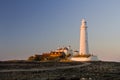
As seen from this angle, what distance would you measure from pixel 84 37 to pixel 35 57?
56.4ft

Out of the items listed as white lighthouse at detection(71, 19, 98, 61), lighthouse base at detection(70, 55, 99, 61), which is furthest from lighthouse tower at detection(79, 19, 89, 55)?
lighthouse base at detection(70, 55, 99, 61)

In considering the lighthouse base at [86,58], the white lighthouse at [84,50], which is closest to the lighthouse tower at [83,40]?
the white lighthouse at [84,50]

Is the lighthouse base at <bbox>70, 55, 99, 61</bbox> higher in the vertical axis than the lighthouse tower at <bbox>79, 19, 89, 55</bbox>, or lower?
lower

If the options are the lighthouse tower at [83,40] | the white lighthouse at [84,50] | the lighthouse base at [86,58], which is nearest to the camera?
the lighthouse base at [86,58]

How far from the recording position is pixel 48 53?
98625mm

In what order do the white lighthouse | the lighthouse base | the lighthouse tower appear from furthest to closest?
the lighthouse tower < the white lighthouse < the lighthouse base

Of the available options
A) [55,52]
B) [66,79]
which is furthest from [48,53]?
[66,79]

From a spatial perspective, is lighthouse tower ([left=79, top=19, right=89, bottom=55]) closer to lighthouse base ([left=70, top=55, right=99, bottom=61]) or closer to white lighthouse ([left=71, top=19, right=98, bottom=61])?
white lighthouse ([left=71, top=19, right=98, bottom=61])

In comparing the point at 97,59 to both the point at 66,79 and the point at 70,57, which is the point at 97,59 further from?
the point at 66,79

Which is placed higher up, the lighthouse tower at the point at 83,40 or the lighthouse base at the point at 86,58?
the lighthouse tower at the point at 83,40

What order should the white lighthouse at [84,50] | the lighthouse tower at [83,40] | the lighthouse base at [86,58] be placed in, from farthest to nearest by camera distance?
the lighthouse tower at [83,40] → the white lighthouse at [84,50] → the lighthouse base at [86,58]

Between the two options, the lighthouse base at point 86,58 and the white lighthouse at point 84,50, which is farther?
the white lighthouse at point 84,50

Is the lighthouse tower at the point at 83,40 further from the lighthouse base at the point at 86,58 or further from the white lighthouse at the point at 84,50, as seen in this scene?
the lighthouse base at the point at 86,58

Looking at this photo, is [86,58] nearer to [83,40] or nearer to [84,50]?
[84,50]
